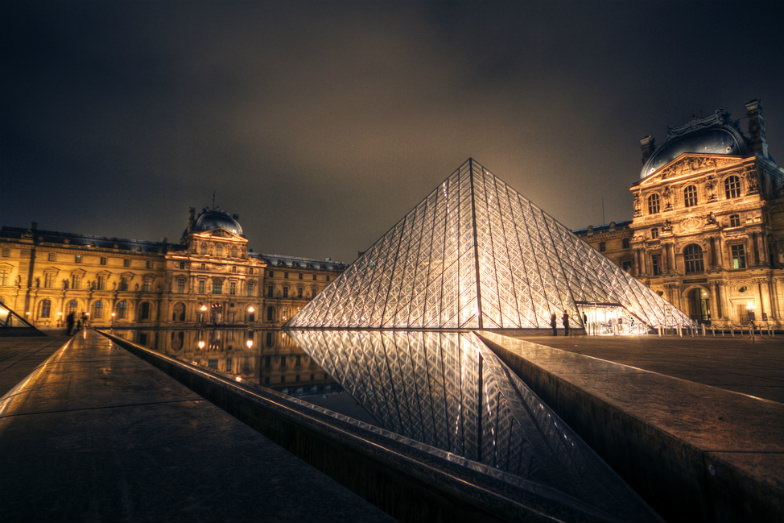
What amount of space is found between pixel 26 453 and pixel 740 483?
7.37 ft

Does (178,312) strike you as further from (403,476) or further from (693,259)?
(403,476)

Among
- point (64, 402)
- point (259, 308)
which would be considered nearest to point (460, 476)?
point (64, 402)

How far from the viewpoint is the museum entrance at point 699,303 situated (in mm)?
33469

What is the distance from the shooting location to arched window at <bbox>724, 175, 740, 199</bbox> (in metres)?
31.8

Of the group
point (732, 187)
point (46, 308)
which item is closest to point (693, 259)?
point (732, 187)

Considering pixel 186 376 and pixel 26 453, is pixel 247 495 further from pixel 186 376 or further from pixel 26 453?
pixel 186 376

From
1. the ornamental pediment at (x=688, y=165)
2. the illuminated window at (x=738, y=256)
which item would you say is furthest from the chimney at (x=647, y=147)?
the illuminated window at (x=738, y=256)

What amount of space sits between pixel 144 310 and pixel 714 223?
180 ft

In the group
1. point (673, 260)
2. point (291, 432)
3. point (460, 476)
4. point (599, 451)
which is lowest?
point (599, 451)

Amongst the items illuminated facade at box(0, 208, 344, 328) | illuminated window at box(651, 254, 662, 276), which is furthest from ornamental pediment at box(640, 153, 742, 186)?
illuminated facade at box(0, 208, 344, 328)

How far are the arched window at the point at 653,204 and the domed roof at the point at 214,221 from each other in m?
44.9

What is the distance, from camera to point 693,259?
110ft

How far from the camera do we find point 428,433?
9.82ft

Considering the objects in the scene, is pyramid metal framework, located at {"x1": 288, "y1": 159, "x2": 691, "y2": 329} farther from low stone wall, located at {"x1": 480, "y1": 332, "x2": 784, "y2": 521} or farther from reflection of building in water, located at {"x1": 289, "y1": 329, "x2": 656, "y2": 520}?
low stone wall, located at {"x1": 480, "y1": 332, "x2": 784, "y2": 521}
